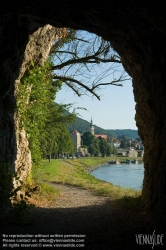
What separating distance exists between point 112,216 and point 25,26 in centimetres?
522

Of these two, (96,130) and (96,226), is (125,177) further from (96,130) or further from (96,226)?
(96,130)

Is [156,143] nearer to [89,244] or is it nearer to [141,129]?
[141,129]

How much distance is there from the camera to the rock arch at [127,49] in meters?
5.27

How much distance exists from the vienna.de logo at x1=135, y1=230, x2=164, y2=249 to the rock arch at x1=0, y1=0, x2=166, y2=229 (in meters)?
0.30

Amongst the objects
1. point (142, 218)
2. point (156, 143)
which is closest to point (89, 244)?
point (142, 218)

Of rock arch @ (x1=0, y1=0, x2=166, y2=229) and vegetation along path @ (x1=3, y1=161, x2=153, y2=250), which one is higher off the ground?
rock arch @ (x1=0, y1=0, x2=166, y2=229)

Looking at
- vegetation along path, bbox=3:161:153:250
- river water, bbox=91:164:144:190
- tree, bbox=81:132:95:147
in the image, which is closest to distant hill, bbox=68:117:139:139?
tree, bbox=81:132:95:147

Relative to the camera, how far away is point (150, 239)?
5.22 metres

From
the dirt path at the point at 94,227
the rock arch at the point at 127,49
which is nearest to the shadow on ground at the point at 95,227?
the dirt path at the point at 94,227

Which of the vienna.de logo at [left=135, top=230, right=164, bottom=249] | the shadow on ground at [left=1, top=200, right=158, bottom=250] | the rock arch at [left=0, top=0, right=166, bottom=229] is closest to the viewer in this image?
the vienna.de logo at [left=135, top=230, right=164, bottom=249]

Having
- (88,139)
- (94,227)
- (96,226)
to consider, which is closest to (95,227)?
(94,227)

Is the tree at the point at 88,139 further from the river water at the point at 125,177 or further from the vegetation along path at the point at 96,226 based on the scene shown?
the vegetation along path at the point at 96,226

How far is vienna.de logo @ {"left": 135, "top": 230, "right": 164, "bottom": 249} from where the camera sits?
4.98 meters

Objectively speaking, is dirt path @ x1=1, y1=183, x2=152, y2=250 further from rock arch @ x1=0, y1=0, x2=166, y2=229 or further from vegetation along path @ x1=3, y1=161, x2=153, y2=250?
rock arch @ x1=0, y1=0, x2=166, y2=229
